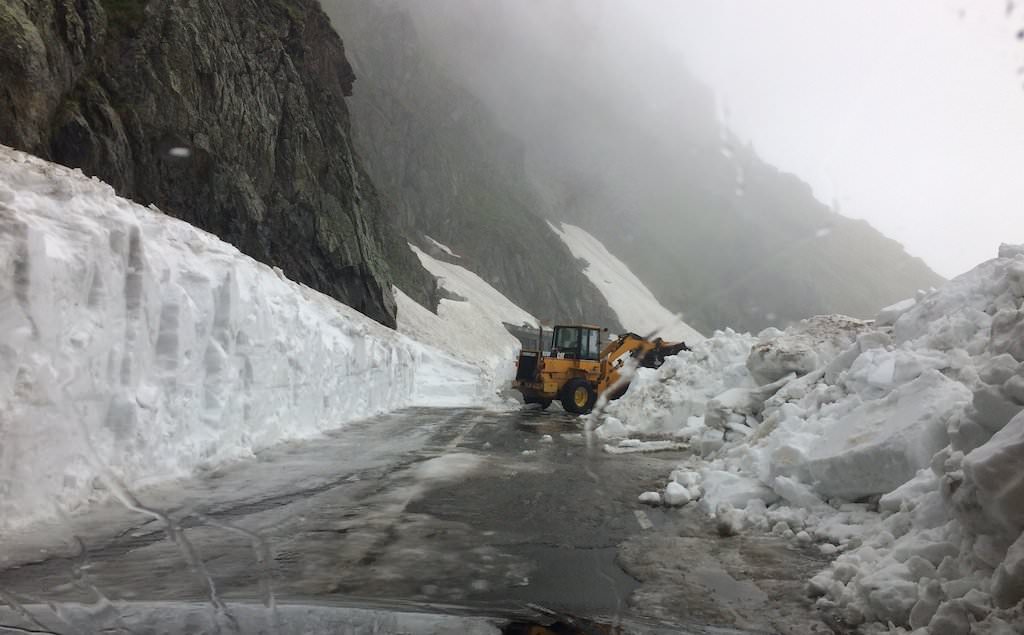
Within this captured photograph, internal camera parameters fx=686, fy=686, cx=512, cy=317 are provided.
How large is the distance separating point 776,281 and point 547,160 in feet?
175

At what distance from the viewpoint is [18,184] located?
20.1ft

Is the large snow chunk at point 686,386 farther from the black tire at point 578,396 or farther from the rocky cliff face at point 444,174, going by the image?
the rocky cliff face at point 444,174

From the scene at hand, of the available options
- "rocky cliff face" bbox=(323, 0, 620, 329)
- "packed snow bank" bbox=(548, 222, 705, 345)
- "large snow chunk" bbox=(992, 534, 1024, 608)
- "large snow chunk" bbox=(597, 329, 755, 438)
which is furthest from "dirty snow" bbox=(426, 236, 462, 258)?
"large snow chunk" bbox=(992, 534, 1024, 608)

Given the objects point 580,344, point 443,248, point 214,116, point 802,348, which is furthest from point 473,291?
point 802,348

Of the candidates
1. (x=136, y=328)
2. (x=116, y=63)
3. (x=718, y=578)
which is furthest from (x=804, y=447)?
(x=116, y=63)

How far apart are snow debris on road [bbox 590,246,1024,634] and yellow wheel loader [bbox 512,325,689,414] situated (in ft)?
28.8

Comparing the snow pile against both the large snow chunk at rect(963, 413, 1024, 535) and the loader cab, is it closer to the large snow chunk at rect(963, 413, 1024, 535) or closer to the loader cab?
the loader cab

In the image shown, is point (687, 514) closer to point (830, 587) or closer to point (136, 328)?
point (830, 587)

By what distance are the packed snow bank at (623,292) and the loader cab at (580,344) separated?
7090cm

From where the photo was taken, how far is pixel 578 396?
1964 centimetres

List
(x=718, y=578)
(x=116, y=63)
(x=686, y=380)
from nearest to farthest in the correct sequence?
(x=718, y=578) < (x=686, y=380) < (x=116, y=63)

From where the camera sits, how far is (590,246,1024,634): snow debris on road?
328 cm

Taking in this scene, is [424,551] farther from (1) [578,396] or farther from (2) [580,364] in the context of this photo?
(2) [580,364]

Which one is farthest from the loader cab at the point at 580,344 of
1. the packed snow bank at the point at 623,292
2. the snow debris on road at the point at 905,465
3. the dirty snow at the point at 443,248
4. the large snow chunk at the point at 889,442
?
the packed snow bank at the point at 623,292
